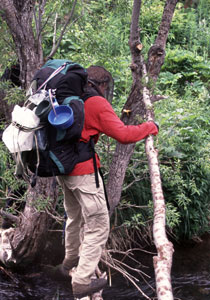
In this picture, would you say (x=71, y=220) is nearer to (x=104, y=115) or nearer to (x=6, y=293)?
(x=104, y=115)

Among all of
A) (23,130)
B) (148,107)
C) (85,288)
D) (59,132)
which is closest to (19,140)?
(23,130)

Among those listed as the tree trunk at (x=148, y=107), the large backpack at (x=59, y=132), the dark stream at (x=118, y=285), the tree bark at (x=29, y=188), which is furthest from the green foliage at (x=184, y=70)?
the large backpack at (x=59, y=132)

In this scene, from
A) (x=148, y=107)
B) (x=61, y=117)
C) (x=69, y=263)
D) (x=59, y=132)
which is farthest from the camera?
(x=69, y=263)

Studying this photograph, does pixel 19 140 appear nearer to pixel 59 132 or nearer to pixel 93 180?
pixel 59 132

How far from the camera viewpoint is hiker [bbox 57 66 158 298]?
2742 millimetres

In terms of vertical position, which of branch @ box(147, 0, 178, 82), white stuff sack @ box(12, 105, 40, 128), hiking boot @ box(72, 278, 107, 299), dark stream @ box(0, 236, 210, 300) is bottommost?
dark stream @ box(0, 236, 210, 300)

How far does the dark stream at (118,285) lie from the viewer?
4.20m

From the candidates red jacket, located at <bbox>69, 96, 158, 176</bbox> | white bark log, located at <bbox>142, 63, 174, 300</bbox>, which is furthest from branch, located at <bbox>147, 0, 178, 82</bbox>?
white bark log, located at <bbox>142, 63, 174, 300</bbox>

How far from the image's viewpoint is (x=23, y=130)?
2609mm

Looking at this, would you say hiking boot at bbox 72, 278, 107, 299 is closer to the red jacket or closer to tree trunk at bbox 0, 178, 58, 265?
tree trunk at bbox 0, 178, 58, 265

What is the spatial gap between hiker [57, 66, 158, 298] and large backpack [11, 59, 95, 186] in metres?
0.13

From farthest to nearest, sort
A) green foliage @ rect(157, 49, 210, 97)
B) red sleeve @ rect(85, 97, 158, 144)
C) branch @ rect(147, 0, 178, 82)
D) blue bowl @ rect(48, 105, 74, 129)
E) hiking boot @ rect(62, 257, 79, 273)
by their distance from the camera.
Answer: green foliage @ rect(157, 49, 210, 97)
hiking boot @ rect(62, 257, 79, 273)
branch @ rect(147, 0, 178, 82)
red sleeve @ rect(85, 97, 158, 144)
blue bowl @ rect(48, 105, 74, 129)

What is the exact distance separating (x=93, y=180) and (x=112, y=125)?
20.6 inches

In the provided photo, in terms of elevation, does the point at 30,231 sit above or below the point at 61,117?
below
